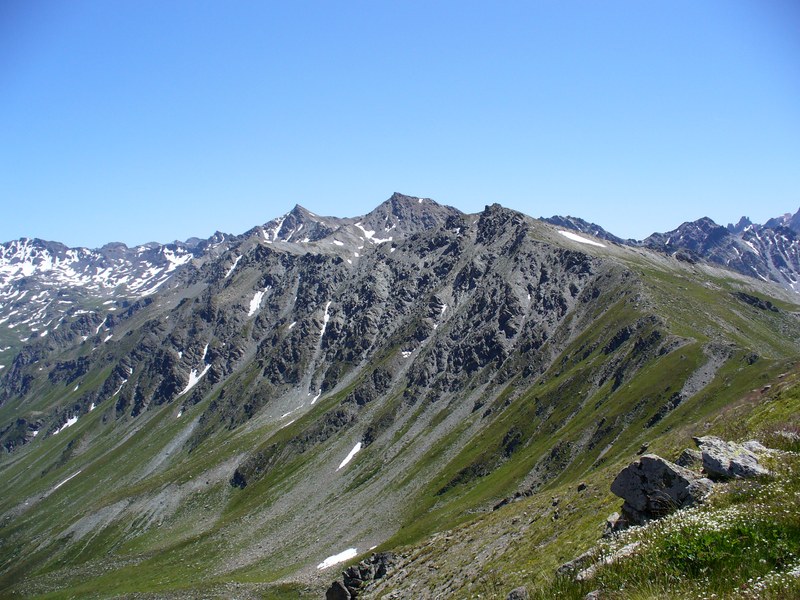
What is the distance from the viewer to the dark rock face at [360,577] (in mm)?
60603

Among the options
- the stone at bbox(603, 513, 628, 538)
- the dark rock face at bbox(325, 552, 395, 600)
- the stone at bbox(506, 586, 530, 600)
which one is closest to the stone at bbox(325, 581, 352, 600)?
the dark rock face at bbox(325, 552, 395, 600)

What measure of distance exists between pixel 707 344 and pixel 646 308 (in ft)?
136

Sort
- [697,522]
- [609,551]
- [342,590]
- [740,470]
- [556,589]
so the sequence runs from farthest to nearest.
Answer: [342,590] < [740,470] < [609,551] < [697,522] < [556,589]

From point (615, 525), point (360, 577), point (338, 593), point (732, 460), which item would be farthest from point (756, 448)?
point (338, 593)

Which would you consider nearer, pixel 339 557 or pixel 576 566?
pixel 576 566

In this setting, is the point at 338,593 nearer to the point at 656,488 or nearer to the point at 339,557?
the point at 656,488

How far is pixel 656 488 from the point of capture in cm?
2214

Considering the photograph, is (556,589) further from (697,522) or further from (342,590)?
(342,590)

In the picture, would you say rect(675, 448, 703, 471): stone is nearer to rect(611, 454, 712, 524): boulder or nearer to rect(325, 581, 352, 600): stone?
rect(611, 454, 712, 524): boulder

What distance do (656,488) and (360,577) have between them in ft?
164

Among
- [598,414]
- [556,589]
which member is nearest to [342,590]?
[556,589]

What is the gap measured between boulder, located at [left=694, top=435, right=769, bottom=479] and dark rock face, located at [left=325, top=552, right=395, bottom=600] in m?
47.7

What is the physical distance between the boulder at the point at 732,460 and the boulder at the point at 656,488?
0.69m

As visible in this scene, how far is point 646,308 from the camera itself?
185375 mm
